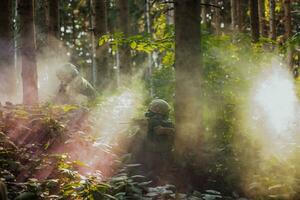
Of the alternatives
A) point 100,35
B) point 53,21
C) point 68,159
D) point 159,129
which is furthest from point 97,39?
point 68,159

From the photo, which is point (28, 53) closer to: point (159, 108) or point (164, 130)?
point (159, 108)

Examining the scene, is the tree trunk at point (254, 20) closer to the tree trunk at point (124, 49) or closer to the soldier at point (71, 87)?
the tree trunk at point (124, 49)

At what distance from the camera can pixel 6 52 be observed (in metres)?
8.91

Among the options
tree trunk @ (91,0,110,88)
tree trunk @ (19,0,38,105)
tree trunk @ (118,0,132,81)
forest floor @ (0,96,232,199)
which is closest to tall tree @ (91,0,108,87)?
tree trunk @ (91,0,110,88)

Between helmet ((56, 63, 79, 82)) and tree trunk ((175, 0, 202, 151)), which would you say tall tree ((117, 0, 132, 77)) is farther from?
tree trunk ((175, 0, 202, 151))

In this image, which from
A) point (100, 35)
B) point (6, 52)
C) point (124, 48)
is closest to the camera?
point (6, 52)

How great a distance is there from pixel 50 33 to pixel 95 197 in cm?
1032

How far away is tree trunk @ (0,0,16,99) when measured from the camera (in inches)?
352

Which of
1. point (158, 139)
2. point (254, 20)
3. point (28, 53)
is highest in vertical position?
point (254, 20)

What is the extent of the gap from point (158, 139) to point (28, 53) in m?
3.34

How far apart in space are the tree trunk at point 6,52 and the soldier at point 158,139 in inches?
139

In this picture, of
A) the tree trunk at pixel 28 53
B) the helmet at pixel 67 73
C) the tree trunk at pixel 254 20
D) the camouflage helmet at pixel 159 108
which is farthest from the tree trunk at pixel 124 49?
the camouflage helmet at pixel 159 108

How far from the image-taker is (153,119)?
768cm

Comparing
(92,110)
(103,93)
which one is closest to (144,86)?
(103,93)
